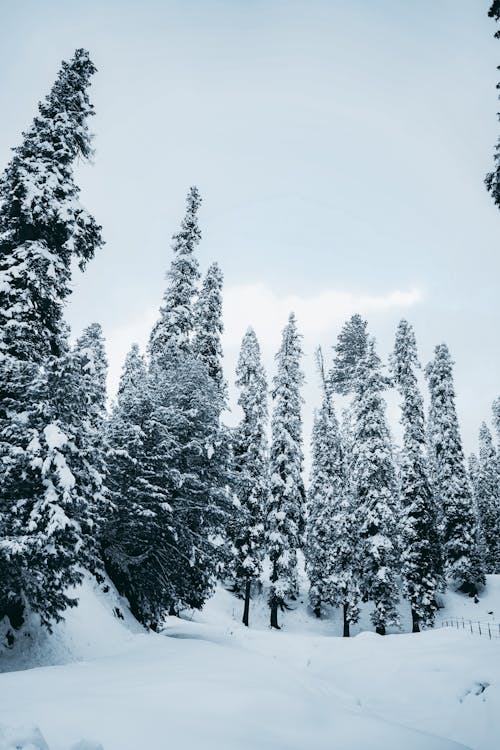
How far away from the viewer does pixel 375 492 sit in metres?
28.7

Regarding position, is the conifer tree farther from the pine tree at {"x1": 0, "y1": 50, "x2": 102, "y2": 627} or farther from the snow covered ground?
the pine tree at {"x1": 0, "y1": 50, "x2": 102, "y2": 627}

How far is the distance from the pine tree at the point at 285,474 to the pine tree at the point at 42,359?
20.5 metres

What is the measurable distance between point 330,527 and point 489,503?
954 inches

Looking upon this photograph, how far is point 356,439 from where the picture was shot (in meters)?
31.0

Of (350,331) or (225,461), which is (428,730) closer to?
(225,461)

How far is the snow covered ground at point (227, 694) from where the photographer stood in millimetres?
5531

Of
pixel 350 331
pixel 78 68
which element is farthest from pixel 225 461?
pixel 350 331

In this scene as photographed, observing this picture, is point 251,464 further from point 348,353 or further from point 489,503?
point 489,503

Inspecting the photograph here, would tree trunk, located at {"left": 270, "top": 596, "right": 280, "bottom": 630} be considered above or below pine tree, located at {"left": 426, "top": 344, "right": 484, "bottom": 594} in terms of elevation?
below

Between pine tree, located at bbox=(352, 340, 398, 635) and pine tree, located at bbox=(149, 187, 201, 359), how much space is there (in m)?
12.2

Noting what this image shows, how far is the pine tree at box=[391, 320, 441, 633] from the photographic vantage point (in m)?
28.9

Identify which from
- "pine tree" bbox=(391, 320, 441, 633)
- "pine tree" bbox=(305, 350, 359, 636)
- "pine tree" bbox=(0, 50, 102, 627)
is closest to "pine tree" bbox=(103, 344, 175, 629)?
"pine tree" bbox=(0, 50, 102, 627)

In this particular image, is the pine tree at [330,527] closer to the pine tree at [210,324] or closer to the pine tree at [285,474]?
the pine tree at [285,474]

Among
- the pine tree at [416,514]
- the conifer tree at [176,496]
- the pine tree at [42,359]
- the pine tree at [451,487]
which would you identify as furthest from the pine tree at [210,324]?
the pine tree at [451,487]
